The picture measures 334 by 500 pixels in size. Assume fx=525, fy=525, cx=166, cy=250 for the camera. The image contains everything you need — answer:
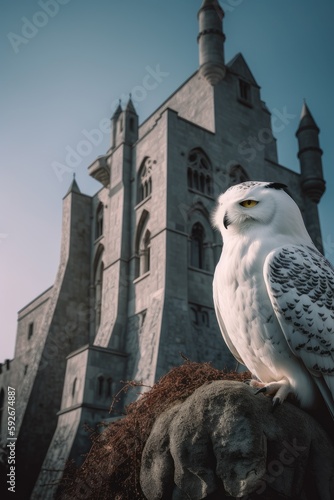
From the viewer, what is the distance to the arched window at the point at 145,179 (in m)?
23.3

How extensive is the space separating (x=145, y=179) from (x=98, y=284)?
567 cm

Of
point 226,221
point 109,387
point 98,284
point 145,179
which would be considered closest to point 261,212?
point 226,221

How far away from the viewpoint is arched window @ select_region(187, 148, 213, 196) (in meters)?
23.0

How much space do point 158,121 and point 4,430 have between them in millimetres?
15931

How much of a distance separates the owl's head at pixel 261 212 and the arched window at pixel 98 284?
20.5 metres

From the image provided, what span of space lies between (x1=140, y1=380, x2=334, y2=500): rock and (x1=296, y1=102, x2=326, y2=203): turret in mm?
24872

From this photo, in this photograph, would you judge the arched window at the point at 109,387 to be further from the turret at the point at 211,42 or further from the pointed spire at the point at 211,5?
the pointed spire at the point at 211,5

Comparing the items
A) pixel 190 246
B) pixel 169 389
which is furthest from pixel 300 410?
pixel 190 246

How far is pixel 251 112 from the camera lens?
26578mm

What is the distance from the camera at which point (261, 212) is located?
4195 millimetres

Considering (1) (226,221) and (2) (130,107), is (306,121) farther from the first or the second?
(1) (226,221)

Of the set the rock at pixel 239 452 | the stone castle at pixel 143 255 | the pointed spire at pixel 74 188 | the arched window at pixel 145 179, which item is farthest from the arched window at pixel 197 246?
the rock at pixel 239 452

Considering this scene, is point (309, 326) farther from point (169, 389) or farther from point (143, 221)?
point (143, 221)

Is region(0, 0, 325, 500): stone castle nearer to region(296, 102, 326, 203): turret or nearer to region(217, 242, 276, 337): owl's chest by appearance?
region(296, 102, 326, 203): turret
